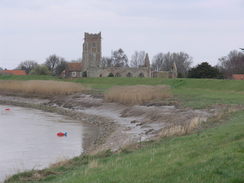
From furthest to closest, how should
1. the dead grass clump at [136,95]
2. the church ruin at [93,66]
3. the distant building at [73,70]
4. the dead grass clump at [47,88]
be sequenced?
the distant building at [73,70] < the church ruin at [93,66] < the dead grass clump at [47,88] < the dead grass clump at [136,95]

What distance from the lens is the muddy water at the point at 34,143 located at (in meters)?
16.9

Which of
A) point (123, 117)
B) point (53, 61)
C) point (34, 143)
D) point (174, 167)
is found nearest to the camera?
point (174, 167)

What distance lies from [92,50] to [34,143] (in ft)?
287

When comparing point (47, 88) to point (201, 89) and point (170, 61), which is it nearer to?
point (201, 89)

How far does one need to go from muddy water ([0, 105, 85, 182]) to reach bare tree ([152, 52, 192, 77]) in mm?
91919

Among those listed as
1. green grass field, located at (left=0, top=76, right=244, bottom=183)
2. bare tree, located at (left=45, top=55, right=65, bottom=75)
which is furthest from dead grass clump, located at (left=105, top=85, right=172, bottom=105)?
bare tree, located at (left=45, top=55, right=65, bottom=75)

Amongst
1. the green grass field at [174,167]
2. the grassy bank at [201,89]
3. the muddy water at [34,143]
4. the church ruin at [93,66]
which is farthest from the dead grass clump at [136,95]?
the church ruin at [93,66]

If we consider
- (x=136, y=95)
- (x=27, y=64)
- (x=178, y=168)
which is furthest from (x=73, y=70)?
(x=178, y=168)

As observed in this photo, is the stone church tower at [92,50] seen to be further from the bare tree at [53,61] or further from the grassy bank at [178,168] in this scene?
the grassy bank at [178,168]

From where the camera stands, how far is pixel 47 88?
58.7m

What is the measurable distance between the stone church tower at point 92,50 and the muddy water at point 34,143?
72.6 meters

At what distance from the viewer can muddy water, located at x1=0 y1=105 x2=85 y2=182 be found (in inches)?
666

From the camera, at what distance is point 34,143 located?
22891mm

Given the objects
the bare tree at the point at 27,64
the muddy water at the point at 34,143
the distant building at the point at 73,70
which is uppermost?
the bare tree at the point at 27,64
